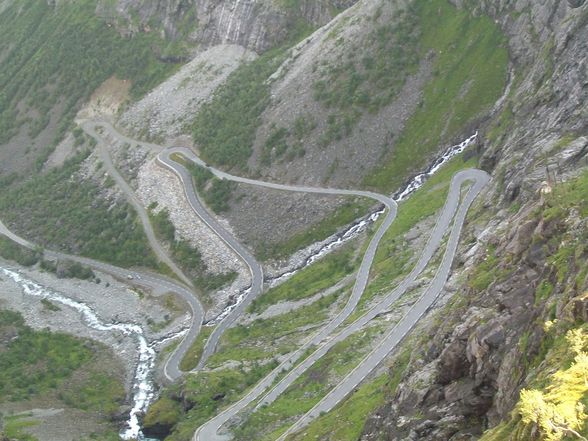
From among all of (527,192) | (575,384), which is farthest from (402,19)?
(575,384)

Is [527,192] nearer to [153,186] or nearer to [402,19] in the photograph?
[402,19]

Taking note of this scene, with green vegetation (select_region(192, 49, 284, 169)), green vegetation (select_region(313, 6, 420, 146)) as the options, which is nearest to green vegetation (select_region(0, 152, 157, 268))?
green vegetation (select_region(192, 49, 284, 169))

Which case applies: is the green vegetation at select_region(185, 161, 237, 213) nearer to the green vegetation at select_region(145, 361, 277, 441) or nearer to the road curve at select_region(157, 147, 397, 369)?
the road curve at select_region(157, 147, 397, 369)

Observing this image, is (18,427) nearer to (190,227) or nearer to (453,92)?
(190,227)

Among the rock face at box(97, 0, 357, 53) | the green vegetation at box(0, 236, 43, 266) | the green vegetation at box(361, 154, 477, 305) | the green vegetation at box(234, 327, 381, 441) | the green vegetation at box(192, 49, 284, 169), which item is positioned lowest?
Result: the green vegetation at box(361, 154, 477, 305)

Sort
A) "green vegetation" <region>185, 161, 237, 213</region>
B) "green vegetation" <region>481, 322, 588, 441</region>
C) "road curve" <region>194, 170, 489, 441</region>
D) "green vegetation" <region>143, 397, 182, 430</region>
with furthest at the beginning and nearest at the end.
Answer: "green vegetation" <region>185, 161, 237, 213</region> → "green vegetation" <region>143, 397, 182, 430</region> → "road curve" <region>194, 170, 489, 441</region> → "green vegetation" <region>481, 322, 588, 441</region>

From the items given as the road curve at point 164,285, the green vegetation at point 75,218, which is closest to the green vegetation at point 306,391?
the road curve at point 164,285
